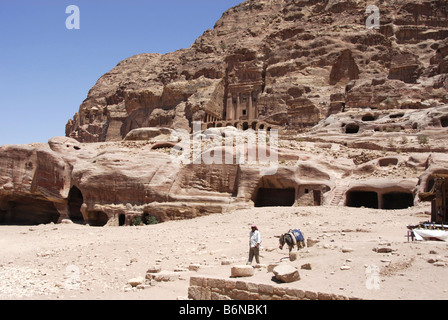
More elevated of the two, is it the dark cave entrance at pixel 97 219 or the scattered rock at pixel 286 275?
the scattered rock at pixel 286 275

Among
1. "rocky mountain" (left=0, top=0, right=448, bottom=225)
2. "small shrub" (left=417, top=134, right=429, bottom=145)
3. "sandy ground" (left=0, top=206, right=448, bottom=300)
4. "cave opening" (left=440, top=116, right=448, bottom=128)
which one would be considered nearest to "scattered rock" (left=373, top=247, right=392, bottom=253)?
"sandy ground" (left=0, top=206, right=448, bottom=300)

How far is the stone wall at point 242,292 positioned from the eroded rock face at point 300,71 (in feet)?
137

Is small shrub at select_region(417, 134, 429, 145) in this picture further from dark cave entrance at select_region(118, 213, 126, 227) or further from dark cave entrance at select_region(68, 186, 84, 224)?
dark cave entrance at select_region(68, 186, 84, 224)

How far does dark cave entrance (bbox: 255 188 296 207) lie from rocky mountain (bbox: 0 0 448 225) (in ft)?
0.26

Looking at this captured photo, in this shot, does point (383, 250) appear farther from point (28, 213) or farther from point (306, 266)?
point (28, 213)

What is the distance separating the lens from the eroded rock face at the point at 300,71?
167 ft

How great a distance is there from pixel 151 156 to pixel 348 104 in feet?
96.8

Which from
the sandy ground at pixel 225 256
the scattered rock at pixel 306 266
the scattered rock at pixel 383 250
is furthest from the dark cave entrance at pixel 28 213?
the scattered rock at pixel 383 250

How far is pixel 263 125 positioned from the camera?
53.6 metres

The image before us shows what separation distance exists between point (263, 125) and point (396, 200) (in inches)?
1234

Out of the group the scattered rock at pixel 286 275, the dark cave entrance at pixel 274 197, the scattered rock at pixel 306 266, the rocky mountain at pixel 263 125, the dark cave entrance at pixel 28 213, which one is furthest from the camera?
the dark cave entrance at pixel 28 213

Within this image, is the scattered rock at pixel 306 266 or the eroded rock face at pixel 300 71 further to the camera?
the eroded rock face at pixel 300 71

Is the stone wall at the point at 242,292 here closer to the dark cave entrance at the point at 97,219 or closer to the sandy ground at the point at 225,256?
the sandy ground at the point at 225,256

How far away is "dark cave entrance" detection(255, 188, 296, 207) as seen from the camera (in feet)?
80.9
